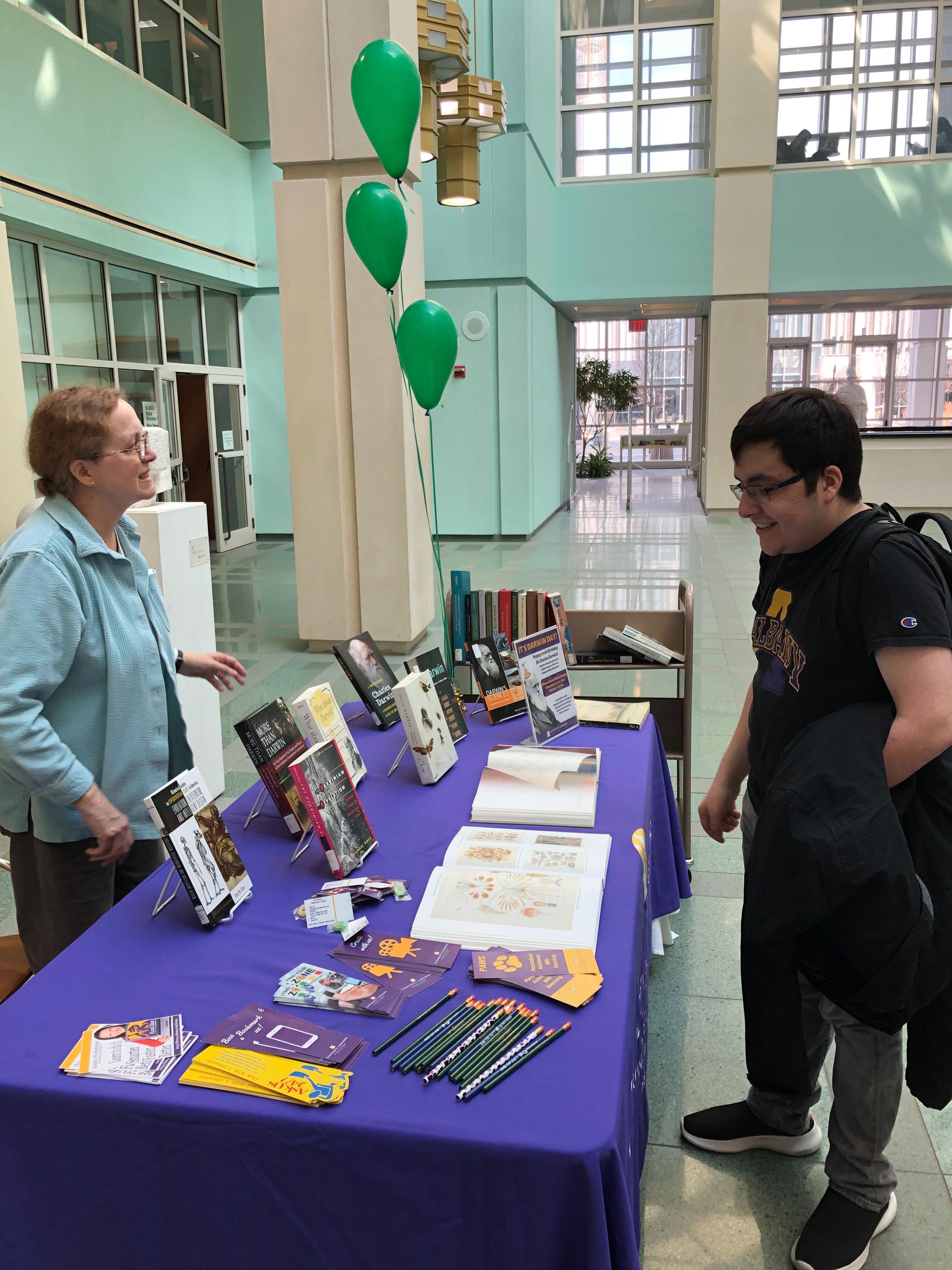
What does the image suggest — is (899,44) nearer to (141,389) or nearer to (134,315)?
(134,315)

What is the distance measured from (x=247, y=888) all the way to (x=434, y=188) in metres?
11.8

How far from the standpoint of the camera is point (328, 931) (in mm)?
1750

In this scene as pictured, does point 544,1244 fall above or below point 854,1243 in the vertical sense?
above

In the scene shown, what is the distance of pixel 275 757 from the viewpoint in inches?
84.5

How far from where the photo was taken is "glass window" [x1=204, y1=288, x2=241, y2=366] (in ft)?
39.0

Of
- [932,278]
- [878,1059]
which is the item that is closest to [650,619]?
[878,1059]

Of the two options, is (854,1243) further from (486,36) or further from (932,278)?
(932,278)

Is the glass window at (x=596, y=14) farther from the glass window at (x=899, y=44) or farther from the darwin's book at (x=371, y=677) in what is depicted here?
the darwin's book at (x=371, y=677)

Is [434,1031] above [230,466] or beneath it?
beneath

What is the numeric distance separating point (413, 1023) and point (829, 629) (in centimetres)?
99

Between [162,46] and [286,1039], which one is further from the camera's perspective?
[162,46]

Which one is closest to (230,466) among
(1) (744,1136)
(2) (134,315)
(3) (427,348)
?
(2) (134,315)

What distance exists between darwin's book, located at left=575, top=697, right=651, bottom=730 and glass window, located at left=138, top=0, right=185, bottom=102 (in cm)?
981

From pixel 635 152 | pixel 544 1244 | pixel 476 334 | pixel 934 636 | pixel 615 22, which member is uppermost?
pixel 615 22
